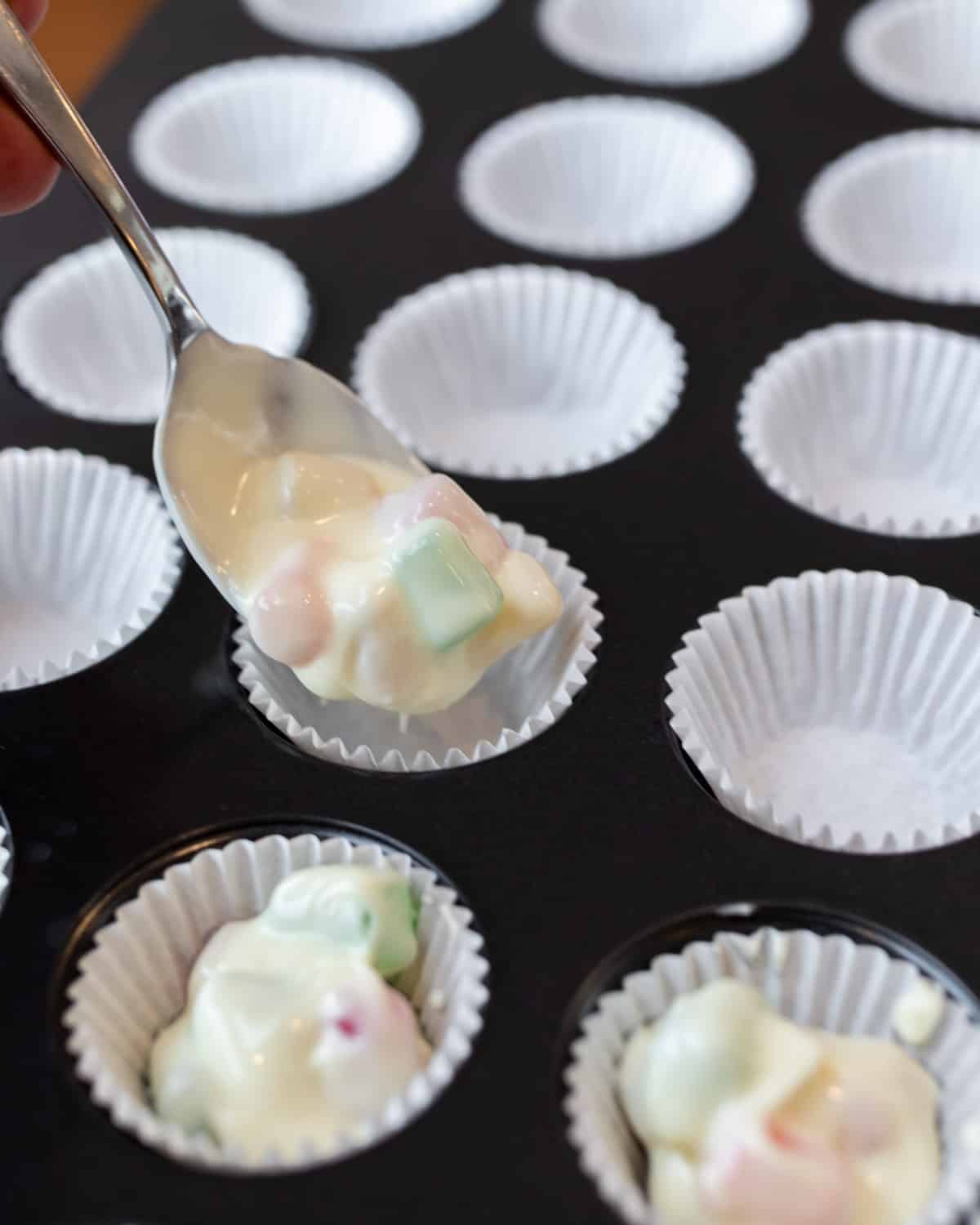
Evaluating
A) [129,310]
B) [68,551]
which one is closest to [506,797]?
[68,551]

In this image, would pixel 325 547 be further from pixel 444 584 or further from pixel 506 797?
pixel 506 797

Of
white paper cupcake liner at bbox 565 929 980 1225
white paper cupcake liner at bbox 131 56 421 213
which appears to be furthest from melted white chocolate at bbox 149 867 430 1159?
white paper cupcake liner at bbox 131 56 421 213

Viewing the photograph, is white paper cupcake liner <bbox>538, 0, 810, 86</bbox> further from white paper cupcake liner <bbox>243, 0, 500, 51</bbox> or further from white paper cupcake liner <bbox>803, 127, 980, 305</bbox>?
white paper cupcake liner <bbox>803, 127, 980, 305</bbox>

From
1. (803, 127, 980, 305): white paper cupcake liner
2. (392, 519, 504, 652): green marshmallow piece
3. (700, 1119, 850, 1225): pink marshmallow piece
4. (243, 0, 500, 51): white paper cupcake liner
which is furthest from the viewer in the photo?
(243, 0, 500, 51): white paper cupcake liner

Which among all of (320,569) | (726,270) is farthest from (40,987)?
(726,270)

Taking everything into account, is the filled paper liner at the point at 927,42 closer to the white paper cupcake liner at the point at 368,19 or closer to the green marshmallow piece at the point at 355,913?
the white paper cupcake liner at the point at 368,19

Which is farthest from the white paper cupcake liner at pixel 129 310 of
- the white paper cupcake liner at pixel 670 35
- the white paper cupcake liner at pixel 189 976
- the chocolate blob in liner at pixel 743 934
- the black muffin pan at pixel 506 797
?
the chocolate blob in liner at pixel 743 934
